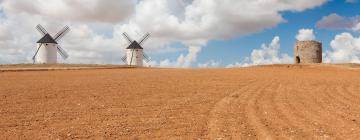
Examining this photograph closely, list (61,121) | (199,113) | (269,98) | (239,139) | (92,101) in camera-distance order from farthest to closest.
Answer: (269,98), (92,101), (199,113), (61,121), (239,139)

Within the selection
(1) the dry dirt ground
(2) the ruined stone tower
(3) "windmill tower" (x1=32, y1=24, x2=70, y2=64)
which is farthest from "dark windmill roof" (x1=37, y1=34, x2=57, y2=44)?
(1) the dry dirt ground

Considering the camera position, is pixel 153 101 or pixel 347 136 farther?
pixel 153 101

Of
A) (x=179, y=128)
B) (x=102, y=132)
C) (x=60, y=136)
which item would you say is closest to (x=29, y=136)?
(x=60, y=136)

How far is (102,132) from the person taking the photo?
10.9 meters

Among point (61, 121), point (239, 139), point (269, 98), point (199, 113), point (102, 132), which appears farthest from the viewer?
point (269, 98)

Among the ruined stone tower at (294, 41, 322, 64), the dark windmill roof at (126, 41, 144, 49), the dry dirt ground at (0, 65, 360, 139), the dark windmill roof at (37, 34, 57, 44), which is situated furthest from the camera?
the dark windmill roof at (126, 41, 144, 49)

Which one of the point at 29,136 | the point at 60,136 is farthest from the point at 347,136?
the point at 29,136

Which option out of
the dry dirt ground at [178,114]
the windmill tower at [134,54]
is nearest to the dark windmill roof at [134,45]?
the windmill tower at [134,54]

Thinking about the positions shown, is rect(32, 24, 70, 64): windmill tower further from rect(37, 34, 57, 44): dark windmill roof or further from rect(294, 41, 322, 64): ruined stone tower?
rect(294, 41, 322, 64): ruined stone tower

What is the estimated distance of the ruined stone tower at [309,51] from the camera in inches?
2203

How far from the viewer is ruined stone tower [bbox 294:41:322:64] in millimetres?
55969

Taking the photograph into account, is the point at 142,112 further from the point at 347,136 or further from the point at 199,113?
the point at 347,136

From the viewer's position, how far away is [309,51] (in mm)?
56125

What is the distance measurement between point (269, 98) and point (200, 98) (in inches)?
99.2
